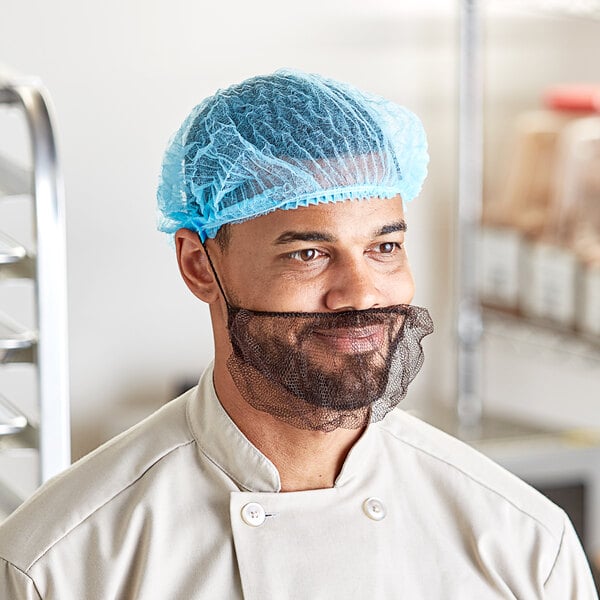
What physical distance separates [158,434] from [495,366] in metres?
1.51

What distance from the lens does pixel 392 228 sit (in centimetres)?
92

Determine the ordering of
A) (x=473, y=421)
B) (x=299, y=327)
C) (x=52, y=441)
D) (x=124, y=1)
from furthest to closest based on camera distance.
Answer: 1. (x=473, y=421)
2. (x=124, y=1)
3. (x=52, y=441)
4. (x=299, y=327)

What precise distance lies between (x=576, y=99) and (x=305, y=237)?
1.19 m

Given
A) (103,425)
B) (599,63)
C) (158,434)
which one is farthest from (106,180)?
(158,434)

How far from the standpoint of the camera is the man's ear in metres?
0.95

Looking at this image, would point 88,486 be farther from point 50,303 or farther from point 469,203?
point 469,203

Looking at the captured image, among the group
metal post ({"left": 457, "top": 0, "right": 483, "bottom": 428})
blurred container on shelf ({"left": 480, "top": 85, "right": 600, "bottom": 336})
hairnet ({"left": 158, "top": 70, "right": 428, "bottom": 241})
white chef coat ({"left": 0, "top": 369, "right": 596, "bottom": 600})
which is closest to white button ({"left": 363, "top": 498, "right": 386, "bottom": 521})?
white chef coat ({"left": 0, "top": 369, "right": 596, "bottom": 600})

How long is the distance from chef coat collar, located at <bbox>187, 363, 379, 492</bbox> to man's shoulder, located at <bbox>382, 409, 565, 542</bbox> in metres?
0.05

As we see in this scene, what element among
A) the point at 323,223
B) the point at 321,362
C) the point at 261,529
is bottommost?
the point at 261,529

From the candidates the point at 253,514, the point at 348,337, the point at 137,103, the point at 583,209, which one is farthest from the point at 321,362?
the point at 137,103

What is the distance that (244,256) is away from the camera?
0.92m

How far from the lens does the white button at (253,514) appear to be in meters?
0.91

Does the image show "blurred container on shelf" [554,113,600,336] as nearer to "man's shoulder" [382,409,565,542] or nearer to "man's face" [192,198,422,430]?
"man's shoulder" [382,409,565,542]

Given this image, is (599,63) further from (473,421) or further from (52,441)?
(52,441)
